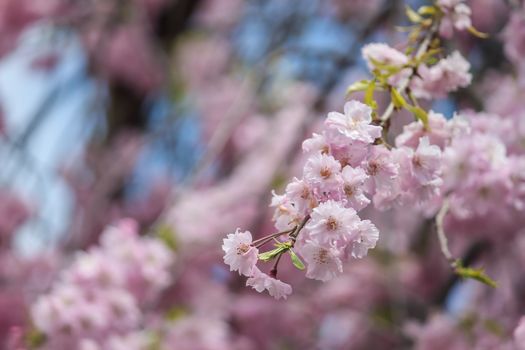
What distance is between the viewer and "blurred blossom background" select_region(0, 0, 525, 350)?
206 cm

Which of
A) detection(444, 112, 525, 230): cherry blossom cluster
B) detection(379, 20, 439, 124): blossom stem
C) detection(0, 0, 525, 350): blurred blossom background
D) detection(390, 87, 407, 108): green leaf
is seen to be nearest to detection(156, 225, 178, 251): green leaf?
detection(0, 0, 525, 350): blurred blossom background

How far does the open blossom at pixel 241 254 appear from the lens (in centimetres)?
93

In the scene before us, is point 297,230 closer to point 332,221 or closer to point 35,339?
point 332,221

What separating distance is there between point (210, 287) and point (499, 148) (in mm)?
1965

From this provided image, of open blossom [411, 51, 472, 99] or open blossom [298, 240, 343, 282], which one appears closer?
open blossom [298, 240, 343, 282]

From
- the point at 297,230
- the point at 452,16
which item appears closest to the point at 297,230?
the point at 297,230

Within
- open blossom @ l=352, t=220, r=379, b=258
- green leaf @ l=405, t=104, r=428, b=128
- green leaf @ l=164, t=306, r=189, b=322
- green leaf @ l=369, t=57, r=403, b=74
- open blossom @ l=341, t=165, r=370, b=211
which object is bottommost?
open blossom @ l=352, t=220, r=379, b=258

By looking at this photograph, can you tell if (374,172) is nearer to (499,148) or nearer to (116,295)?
(499,148)

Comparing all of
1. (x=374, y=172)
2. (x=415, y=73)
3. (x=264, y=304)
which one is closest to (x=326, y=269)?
(x=374, y=172)

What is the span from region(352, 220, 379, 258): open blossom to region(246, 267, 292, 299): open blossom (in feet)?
0.31

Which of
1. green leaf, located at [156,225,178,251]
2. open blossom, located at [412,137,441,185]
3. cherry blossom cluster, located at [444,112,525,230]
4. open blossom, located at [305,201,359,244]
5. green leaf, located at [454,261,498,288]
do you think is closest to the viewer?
open blossom, located at [305,201,359,244]

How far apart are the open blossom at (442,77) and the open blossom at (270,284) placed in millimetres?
423

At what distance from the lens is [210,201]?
10.7ft

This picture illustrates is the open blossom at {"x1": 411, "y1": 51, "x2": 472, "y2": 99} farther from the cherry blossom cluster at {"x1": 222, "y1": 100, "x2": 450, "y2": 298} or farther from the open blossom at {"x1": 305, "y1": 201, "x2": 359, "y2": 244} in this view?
the open blossom at {"x1": 305, "y1": 201, "x2": 359, "y2": 244}
